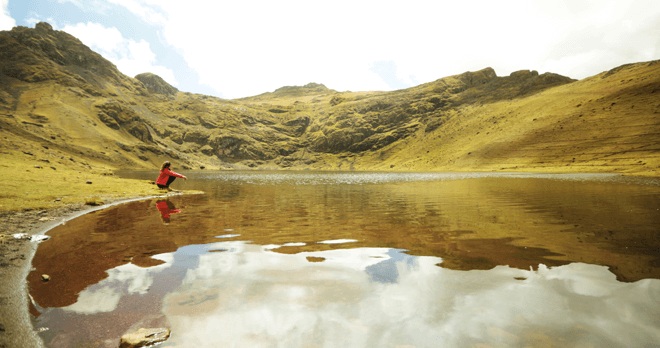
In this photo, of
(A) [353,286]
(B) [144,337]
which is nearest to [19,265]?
(B) [144,337]

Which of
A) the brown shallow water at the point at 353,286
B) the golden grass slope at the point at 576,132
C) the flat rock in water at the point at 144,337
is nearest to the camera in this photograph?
the flat rock in water at the point at 144,337

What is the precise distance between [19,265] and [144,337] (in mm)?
5989

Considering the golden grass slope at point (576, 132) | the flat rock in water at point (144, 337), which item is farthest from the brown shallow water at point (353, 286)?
the golden grass slope at point (576, 132)

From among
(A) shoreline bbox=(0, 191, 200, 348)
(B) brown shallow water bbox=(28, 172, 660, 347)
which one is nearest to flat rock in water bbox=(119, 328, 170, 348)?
(B) brown shallow water bbox=(28, 172, 660, 347)

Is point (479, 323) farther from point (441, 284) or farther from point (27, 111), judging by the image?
point (27, 111)

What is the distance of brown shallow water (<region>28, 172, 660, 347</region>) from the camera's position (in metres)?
4.32

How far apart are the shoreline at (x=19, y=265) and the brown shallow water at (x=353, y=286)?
211 millimetres

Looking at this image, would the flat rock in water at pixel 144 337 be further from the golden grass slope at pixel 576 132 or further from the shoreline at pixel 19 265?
the golden grass slope at pixel 576 132

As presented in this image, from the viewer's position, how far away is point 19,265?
279 inches

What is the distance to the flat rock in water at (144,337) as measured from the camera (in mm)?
3969

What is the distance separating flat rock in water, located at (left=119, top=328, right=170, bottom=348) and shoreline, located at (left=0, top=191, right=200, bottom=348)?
115 centimetres

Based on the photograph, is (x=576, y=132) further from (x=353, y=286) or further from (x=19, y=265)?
(x=19, y=265)

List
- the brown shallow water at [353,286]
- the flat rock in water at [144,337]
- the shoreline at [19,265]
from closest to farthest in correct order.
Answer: the flat rock in water at [144,337]
the shoreline at [19,265]
the brown shallow water at [353,286]

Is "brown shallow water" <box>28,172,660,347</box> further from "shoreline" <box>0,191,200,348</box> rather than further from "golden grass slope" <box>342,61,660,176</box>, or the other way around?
"golden grass slope" <box>342,61,660,176</box>
